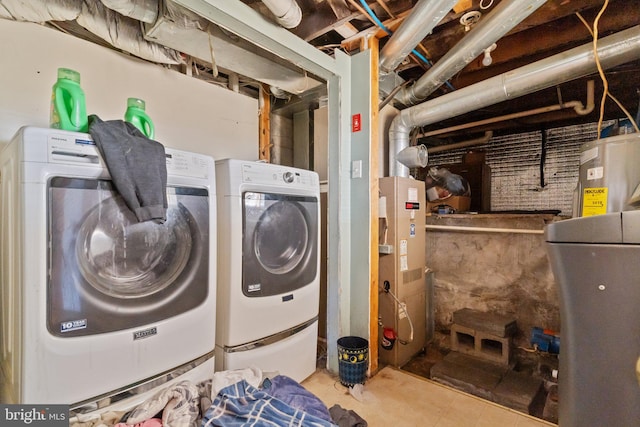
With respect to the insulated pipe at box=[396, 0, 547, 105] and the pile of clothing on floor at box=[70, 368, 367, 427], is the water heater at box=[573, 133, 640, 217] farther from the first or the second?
the pile of clothing on floor at box=[70, 368, 367, 427]

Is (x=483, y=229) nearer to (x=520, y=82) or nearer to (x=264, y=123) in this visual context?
(x=520, y=82)

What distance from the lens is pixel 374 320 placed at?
211cm

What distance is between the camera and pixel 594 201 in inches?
53.4

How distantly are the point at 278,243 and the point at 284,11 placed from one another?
3.98ft

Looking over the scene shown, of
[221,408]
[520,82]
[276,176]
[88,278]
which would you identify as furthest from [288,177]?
[520,82]

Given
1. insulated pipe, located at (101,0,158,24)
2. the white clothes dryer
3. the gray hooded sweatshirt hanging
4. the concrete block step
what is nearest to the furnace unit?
the concrete block step

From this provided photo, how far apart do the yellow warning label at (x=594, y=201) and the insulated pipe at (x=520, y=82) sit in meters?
0.92

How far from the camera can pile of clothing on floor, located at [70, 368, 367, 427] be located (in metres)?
1.09

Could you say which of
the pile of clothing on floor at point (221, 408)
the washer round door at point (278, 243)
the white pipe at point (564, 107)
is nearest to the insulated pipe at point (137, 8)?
the washer round door at point (278, 243)

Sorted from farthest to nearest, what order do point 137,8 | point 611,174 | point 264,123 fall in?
point 264,123 → point 137,8 → point 611,174

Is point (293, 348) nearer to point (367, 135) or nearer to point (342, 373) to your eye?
point (342, 373)

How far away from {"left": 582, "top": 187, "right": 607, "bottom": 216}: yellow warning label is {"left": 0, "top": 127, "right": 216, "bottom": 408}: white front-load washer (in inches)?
70.4

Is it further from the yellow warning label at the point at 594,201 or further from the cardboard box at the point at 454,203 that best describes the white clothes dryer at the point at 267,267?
the cardboard box at the point at 454,203

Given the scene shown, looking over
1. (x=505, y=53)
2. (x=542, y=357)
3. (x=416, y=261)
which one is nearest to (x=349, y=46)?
(x=505, y=53)
